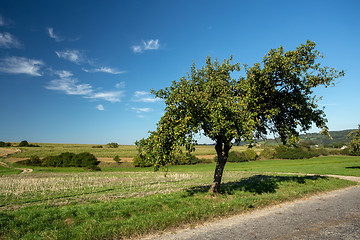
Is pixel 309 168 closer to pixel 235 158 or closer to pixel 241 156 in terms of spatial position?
pixel 235 158

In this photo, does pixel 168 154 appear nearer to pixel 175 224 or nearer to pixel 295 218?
pixel 175 224

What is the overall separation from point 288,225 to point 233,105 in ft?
22.4

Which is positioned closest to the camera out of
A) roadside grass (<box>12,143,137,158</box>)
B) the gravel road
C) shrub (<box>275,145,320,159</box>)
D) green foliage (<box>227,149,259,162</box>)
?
the gravel road

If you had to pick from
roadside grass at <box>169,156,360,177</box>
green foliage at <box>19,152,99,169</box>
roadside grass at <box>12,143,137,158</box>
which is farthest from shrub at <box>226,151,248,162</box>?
green foliage at <box>19,152,99,169</box>

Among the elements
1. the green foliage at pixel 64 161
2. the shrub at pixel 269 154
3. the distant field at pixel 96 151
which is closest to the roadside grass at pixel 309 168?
the shrub at pixel 269 154

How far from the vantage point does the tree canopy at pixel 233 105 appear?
12.2 m

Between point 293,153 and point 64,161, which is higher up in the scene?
point 64,161

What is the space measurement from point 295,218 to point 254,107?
24.7 ft

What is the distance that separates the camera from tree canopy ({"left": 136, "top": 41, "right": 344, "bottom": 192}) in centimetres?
1216

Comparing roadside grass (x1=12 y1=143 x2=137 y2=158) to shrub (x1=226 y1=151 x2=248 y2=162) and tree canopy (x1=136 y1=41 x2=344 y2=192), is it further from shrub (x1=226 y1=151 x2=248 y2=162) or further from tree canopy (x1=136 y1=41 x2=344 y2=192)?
tree canopy (x1=136 y1=41 x2=344 y2=192)

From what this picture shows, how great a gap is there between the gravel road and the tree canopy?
4.35 meters

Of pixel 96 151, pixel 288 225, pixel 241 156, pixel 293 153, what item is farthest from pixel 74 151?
pixel 288 225

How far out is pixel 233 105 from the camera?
12516 millimetres

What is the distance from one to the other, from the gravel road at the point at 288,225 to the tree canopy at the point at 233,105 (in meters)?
4.35
